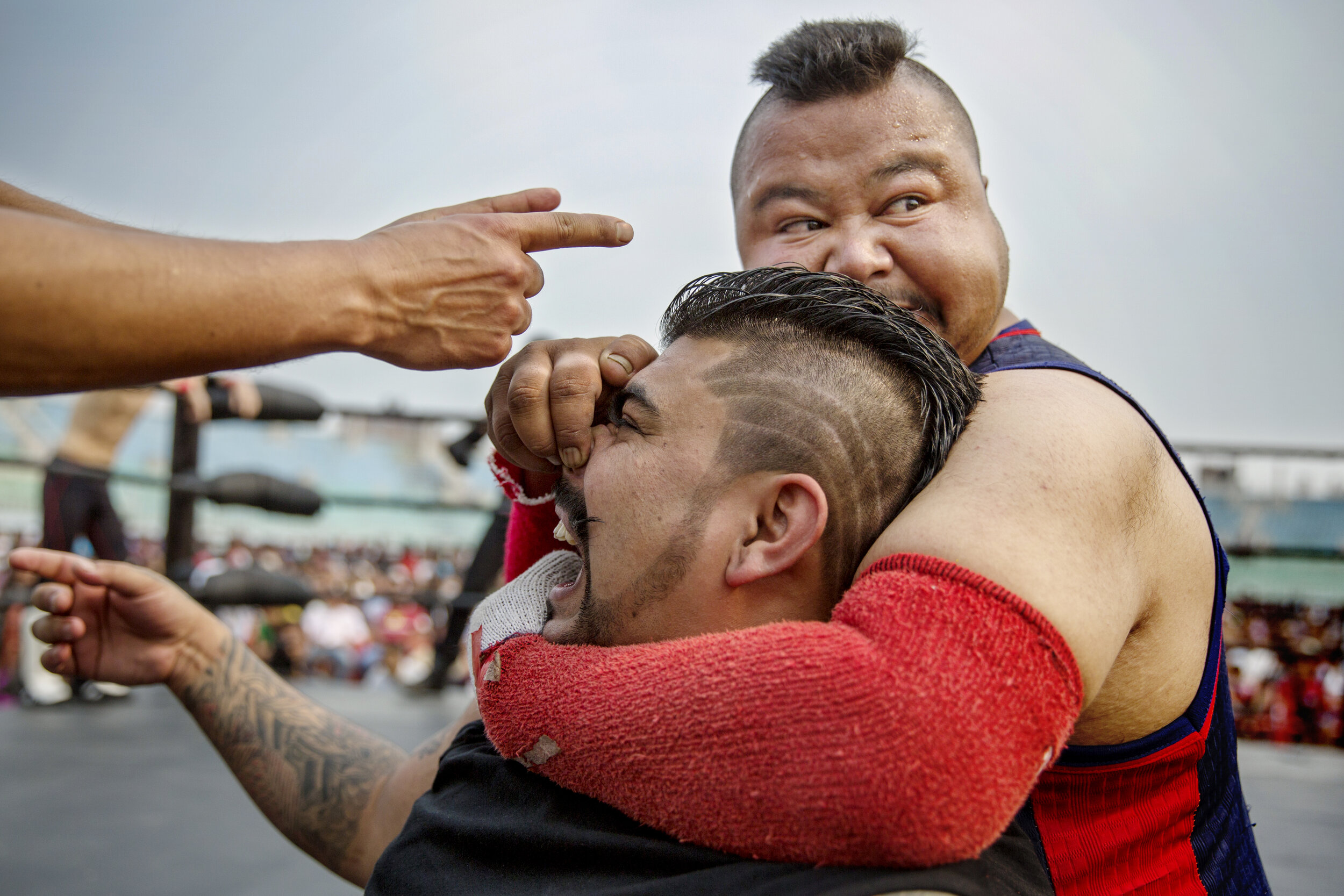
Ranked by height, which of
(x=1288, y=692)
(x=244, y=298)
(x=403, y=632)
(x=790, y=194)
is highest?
(x=790, y=194)

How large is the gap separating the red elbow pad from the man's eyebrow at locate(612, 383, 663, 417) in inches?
12.8

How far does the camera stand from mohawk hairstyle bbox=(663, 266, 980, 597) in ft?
3.09

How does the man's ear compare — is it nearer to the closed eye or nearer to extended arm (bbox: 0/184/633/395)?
the closed eye

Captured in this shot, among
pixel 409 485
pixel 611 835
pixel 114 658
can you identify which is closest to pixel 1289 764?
pixel 611 835

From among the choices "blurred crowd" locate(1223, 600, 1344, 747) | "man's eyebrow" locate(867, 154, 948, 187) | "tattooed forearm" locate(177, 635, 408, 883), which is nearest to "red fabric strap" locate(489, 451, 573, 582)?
"tattooed forearm" locate(177, 635, 408, 883)

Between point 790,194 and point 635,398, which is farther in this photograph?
point 790,194

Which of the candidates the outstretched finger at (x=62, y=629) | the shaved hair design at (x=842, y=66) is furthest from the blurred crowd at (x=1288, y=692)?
the outstretched finger at (x=62, y=629)

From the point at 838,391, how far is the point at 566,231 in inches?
14.8

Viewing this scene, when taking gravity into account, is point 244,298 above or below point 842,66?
below

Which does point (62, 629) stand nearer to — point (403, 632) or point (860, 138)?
point (860, 138)

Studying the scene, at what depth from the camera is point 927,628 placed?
0.65 m

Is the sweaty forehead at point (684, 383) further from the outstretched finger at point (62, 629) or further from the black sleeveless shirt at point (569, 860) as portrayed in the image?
the outstretched finger at point (62, 629)

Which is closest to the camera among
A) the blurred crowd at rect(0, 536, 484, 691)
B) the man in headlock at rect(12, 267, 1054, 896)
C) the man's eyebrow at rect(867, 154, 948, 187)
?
the man in headlock at rect(12, 267, 1054, 896)

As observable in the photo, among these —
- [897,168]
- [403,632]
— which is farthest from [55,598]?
[403,632]
